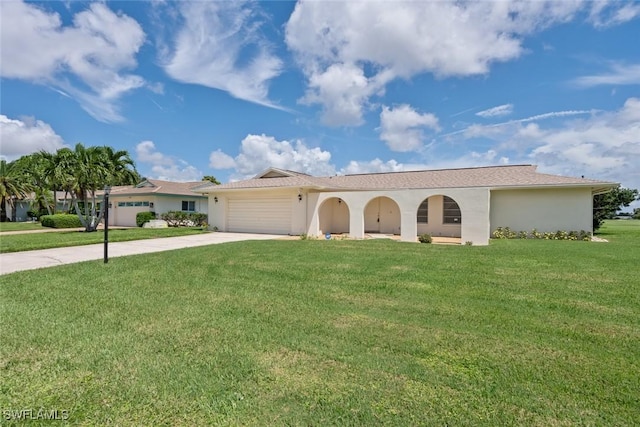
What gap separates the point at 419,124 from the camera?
1069 inches

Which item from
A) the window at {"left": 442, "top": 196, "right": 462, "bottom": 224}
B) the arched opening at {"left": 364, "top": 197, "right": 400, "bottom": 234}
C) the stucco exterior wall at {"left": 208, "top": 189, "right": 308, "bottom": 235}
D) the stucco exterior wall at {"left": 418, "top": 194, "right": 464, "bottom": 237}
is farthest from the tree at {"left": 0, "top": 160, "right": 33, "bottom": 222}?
the window at {"left": 442, "top": 196, "right": 462, "bottom": 224}

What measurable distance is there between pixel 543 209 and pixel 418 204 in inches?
270

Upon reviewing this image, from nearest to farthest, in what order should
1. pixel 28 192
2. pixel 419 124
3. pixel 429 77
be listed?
pixel 429 77, pixel 419 124, pixel 28 192

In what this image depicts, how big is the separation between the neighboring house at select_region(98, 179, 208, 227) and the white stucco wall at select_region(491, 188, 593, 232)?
22.9 meters

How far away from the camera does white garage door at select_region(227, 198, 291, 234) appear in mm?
20219

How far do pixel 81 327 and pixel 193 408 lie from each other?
287 centimetres

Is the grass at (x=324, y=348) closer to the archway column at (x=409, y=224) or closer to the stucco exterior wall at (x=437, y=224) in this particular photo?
the archway column at (x=409, y=224)

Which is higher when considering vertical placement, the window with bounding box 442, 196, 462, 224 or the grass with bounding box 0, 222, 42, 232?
the window with bounding box 442, 196, 462, 224

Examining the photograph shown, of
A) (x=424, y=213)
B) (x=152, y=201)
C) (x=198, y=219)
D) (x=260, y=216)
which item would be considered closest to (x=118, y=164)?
(x=152, y=201)

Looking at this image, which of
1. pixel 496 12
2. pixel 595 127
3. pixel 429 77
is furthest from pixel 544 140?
pixel 496 12

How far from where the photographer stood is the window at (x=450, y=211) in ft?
62.7

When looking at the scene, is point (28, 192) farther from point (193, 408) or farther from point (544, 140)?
point (544, 140)

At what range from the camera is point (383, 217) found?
2127 centimetres

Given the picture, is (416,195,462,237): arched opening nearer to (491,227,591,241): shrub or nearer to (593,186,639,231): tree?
(491,227,591,241): shrub
